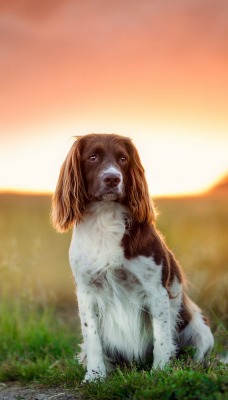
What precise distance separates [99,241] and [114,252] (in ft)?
0.47

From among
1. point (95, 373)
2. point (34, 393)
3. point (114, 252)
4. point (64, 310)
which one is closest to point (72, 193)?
point (114, 252)

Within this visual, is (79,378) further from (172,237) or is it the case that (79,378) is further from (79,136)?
(172,237)

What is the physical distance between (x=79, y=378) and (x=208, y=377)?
182cm

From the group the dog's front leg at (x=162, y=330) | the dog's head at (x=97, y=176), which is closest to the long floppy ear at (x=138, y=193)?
the dog's head at (x=97, y=176)

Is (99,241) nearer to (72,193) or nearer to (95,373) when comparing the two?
(72,193)

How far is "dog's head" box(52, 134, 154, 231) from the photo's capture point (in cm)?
525

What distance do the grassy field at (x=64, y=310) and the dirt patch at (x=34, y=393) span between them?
0.33 feet

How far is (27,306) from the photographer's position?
340 inches

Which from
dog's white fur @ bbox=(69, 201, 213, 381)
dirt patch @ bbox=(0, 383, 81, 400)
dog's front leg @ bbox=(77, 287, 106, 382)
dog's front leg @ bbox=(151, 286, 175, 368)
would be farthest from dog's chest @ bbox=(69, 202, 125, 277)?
dirt patch @ bbox=(0, 383, 81, 400)

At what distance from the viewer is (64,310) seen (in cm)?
935

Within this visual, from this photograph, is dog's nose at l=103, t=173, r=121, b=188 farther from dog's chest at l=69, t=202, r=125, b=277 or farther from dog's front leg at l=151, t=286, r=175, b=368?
dog's front leg at l=151, t=286, r=175, b=368

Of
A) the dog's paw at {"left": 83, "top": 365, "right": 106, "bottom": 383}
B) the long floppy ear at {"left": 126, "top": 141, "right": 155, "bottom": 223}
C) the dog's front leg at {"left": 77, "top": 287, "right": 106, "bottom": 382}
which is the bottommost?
the dog's paw at {"left": 83, "top": 365, "right": 106, "bottom": 383}

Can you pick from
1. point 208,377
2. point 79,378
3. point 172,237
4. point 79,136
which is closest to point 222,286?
point 172,237

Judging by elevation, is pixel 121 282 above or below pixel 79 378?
above
